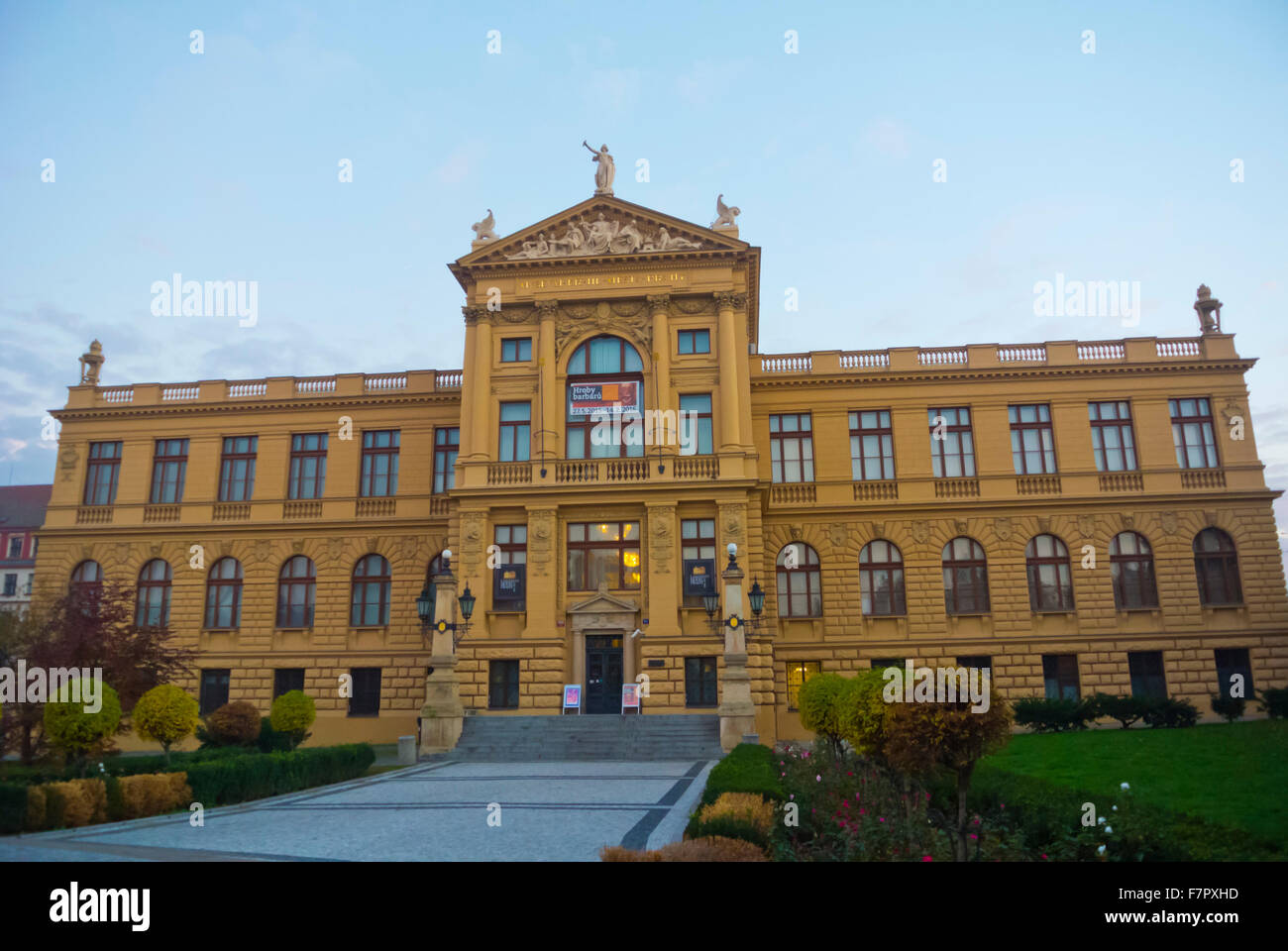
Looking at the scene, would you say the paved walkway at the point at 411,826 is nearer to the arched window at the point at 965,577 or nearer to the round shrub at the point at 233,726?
the round shrub at the point at 233,726

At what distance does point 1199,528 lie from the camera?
1387 inches

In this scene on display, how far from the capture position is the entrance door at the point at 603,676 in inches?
1273

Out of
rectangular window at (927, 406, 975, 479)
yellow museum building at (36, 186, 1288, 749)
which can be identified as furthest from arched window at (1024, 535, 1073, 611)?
rectangular window at (927, 406, 975, 479)

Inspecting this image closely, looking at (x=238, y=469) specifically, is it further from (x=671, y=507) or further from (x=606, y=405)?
(x=671, y=507)

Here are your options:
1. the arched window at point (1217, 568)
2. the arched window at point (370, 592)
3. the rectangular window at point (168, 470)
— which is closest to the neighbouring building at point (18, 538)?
the rectangular window at point (168, 470)

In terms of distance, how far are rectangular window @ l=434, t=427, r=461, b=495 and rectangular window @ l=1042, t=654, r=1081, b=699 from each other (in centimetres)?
2707

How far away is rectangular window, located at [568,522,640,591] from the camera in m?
33.2

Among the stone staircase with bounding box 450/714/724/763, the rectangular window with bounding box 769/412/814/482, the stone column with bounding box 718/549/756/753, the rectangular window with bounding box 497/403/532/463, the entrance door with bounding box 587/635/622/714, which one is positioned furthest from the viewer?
the rectangular window with bounding box 769/412/814/482

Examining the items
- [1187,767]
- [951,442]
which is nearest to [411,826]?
[1187,767]

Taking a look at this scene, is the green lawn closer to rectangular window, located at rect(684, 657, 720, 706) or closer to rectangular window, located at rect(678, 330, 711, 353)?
rectangular window, located at rect(684, 657, 720, 706)

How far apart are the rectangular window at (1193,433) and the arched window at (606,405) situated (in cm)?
2334

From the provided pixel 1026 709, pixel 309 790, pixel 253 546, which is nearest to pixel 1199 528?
pixel 1026 709
